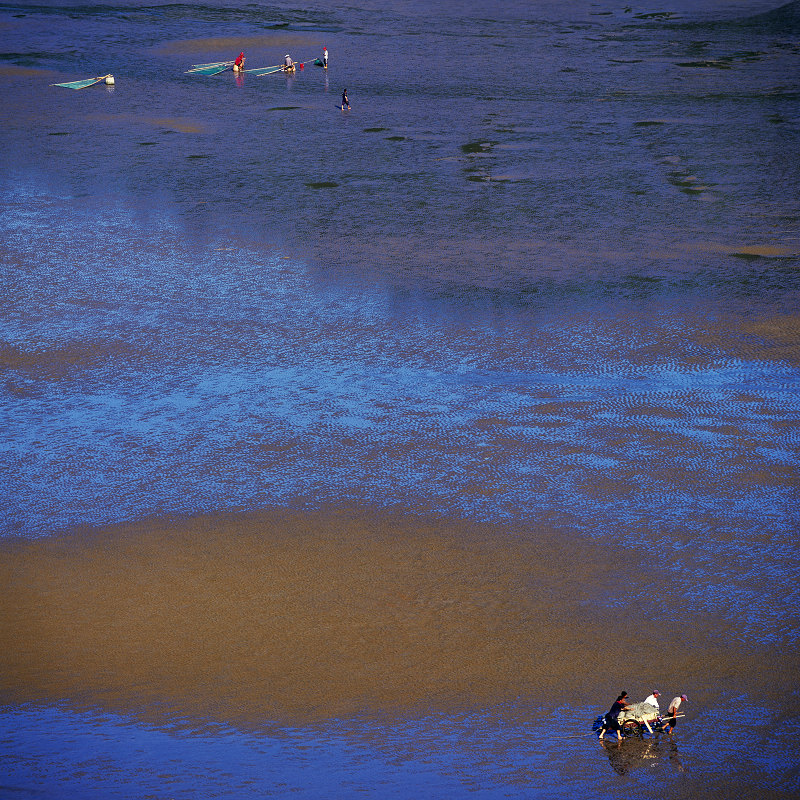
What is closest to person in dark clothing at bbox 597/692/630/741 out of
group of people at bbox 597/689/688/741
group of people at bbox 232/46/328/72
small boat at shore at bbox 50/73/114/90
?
group of people at bbox 597/689/688/741

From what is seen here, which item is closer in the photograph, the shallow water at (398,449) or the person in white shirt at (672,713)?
the person in white shirt at (672,713)

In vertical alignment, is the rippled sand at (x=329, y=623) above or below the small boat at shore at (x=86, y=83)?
below

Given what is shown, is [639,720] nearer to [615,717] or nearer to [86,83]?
[615,717]

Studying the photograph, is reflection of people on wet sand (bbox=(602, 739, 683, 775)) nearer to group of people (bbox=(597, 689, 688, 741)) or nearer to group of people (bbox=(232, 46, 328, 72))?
group of people (bbox=(597, 689, 688, 741))

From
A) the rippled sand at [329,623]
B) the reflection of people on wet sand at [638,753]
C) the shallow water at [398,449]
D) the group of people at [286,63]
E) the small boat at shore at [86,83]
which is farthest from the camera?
the group of people at [286,63]

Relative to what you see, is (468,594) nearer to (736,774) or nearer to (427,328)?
(736,774)

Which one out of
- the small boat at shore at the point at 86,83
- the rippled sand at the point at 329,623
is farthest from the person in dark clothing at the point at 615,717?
the small boat at shore at the point at 86,83

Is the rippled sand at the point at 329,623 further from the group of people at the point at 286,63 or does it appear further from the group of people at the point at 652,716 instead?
the group of people at the point at 286,63

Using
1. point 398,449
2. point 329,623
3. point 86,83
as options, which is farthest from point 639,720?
point 86,83
